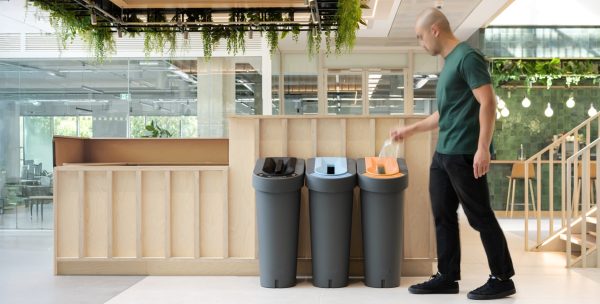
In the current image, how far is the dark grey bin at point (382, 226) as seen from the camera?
423cm

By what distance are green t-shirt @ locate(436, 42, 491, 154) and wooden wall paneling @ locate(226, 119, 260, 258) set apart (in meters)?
1.51

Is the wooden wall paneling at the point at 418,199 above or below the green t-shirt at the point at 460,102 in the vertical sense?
below

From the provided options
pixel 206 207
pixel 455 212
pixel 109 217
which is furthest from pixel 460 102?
pixel 109 217

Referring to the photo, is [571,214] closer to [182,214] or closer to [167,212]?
[182,214]

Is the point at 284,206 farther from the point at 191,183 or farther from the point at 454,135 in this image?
the point at 454,135

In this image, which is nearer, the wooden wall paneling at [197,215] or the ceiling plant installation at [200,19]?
the wooden wall paneling at [197,215]

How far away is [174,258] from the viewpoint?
4773 millimetres

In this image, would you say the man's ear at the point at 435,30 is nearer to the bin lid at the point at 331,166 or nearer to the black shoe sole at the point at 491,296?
the bin lid at the point at 331,166

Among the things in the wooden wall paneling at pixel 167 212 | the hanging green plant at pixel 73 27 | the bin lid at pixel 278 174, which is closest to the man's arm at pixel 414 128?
the bin lid at pixel 278 174

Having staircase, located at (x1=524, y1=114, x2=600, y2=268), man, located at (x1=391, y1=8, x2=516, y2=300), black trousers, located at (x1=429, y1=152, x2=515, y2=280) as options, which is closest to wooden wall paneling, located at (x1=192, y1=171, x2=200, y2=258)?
man, located at (x1=391, y1=8, x2=516, y2=300)

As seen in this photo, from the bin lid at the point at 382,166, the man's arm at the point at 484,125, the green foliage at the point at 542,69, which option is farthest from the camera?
the green foliage at the point at 542,69

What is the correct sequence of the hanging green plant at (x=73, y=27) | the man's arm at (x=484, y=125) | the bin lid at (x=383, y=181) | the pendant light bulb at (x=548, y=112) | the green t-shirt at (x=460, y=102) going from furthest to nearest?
1. the pendant light bulb at (x=548, y=112)
2. the hanging green plant at (x=73, y=27)
3. the bin lid at (x=383, y=181)
4. the green t-shirt at (x=460, y=102)
5. the man's arm at (x=484, y=125)

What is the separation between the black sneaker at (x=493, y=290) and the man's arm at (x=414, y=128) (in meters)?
0.97

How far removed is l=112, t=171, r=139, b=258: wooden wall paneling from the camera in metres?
4.81
